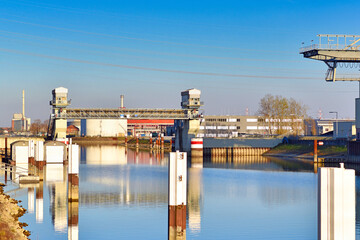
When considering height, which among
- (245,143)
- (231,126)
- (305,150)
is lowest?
(305,150)

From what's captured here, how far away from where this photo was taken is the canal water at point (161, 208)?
30.0 metres

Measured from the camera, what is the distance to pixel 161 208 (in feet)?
125

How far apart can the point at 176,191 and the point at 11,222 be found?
890 cm

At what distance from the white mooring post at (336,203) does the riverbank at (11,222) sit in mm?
12724

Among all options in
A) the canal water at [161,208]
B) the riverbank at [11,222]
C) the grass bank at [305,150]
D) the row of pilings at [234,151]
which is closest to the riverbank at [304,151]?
the grass bank at [305,150]

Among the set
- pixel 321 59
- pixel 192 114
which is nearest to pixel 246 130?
pixel 192 114

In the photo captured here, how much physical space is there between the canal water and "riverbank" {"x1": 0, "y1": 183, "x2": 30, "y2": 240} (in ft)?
2.11

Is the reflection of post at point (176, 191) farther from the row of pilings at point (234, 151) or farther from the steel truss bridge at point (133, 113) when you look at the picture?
the row of pilings at point (234, 151)

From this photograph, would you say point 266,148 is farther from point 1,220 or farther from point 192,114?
point 1,220

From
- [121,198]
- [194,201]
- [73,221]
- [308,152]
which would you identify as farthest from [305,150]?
[73,221]

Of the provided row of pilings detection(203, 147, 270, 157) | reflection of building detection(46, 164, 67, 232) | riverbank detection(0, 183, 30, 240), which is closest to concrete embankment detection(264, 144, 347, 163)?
row of pilings detection(203, 147, 270, 157)

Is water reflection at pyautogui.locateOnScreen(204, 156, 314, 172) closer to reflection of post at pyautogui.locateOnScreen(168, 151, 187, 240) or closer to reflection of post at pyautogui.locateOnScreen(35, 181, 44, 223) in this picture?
reflection of post at pyautogui.locateOnScreen(35, 181, 44, 223)

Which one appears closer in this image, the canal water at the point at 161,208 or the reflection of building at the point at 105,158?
the canal water at the point at 161,208

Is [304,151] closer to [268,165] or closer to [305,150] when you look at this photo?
[305,150]
